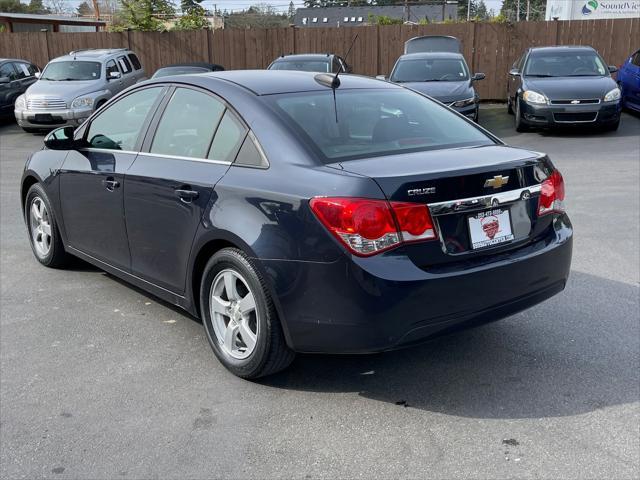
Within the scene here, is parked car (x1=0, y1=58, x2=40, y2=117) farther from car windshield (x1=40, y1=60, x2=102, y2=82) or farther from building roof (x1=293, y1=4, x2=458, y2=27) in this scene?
building roof (x1=293, y1=4, x2=458, y2=27)

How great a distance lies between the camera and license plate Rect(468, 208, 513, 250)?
3438mm

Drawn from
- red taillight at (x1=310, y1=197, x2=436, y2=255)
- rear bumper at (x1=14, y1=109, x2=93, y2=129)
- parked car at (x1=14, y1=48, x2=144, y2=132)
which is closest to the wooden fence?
parked car at (x1=14, y1=48, x2=144, y2=132)

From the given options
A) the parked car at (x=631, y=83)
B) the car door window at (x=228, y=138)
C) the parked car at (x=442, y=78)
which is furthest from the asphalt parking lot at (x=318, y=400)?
the parked car at (x=631, y=83)

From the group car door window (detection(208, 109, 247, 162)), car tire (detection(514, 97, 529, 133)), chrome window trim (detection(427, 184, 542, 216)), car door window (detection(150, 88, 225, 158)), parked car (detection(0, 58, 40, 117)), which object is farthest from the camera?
parked car (detection(0, 58, 40, 117))

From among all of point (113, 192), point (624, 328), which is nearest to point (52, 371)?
point (113, 192)

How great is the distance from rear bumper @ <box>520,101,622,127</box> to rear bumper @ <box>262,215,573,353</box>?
10453mm

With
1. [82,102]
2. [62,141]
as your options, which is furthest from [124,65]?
[62,141]

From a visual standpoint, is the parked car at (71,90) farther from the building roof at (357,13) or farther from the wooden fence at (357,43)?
the building roof at (357,13)

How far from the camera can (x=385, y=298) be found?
3205 mm

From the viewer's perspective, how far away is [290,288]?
3.40 meters

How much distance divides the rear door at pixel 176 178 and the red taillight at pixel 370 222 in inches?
35.5

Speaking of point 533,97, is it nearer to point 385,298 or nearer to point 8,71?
point 385,298

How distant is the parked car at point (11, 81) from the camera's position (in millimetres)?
17938

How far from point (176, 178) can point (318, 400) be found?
60.2 inches
